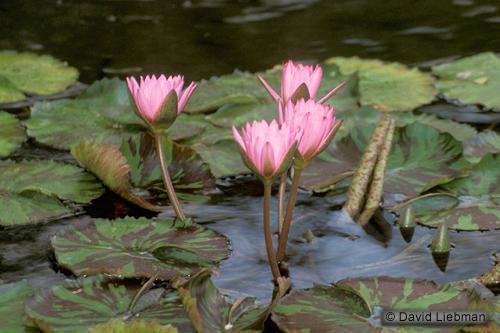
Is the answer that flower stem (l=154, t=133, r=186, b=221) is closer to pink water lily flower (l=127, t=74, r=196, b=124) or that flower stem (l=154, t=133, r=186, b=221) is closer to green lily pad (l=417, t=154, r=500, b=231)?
pink water lily flower (l=127, t=74, r=196, b=124)

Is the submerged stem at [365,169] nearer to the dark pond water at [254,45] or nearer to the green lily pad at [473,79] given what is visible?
the dark pond water at [254,45]

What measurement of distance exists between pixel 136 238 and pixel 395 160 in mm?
Answer: 610

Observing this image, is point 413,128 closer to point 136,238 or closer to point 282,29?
point 136,238

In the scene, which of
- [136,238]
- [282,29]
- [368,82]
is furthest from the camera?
[282,29]

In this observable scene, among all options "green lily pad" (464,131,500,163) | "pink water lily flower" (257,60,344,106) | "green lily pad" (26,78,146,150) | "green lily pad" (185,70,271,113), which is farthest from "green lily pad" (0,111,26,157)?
"green lily pad" (464,131,500,163)

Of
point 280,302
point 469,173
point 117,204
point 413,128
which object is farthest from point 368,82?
point 280,302

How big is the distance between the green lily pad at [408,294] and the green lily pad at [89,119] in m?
0.88

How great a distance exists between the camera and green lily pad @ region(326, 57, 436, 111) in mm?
2301

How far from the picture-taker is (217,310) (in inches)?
50.7

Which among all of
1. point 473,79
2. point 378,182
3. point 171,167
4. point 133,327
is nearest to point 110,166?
point 171,167

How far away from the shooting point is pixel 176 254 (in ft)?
4.95

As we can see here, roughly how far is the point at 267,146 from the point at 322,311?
0.26 meters

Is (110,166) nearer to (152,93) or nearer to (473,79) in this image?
(152,93)

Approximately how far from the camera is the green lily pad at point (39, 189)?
1.72 metres
